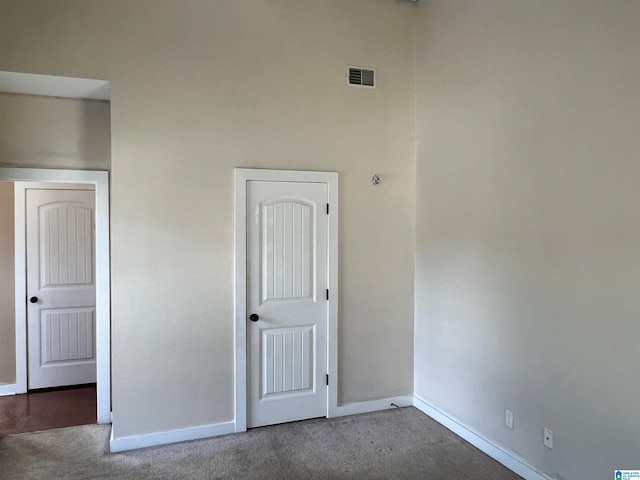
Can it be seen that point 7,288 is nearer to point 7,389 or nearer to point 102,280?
point 7,389

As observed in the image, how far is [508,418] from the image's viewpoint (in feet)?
10.5

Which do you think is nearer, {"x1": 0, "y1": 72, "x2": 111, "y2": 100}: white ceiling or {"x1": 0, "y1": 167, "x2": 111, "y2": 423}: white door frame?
{"x1": 0, "y1": 72, "x2": 111, "y2": 100}: white ceiling

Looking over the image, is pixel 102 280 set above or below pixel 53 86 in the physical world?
below

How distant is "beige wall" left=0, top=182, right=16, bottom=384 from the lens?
4.70 metres

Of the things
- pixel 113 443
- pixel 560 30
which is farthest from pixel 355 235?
pixel 113 443

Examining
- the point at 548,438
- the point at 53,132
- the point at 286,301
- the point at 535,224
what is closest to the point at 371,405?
the point at 286,301

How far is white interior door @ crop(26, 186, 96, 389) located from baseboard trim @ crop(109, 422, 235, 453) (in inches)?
72.9

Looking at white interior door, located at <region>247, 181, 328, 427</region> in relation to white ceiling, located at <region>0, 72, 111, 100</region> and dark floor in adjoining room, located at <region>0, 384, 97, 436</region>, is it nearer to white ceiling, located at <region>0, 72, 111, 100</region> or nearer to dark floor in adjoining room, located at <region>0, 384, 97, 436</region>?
white ceiling, located at <region>0, 72, 111, 100</region>

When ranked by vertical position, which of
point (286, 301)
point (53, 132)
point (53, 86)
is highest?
point (53, 86)

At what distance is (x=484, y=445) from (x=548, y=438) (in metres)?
0.62

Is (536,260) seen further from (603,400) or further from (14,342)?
(14,342)

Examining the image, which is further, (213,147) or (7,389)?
(7,389)

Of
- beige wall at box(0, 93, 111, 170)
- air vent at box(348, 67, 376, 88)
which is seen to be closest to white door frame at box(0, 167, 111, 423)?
beige wall at box(0, 93, 111, 170)

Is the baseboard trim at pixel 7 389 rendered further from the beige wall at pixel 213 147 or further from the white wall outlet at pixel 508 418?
the white wall outlet at pixel 508 418
